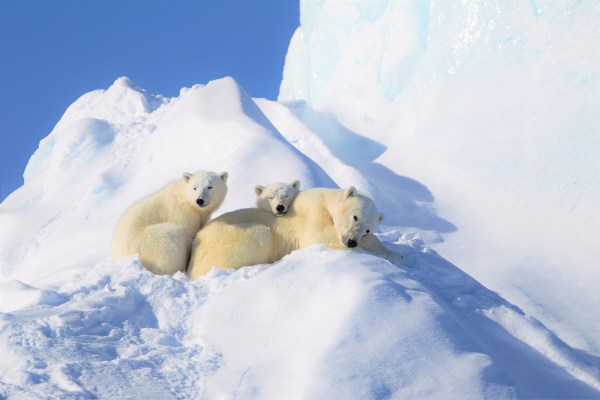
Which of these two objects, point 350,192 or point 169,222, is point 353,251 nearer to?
point 350,192

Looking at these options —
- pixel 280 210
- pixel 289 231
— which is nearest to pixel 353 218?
pixel 289 231

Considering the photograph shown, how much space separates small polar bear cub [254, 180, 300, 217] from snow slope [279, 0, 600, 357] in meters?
3.65

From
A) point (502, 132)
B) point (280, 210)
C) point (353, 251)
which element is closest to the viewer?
point (353, 251)

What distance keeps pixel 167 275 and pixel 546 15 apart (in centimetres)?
961

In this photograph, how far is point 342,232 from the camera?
13.6 ft

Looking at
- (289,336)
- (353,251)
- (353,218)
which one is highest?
(353,218)

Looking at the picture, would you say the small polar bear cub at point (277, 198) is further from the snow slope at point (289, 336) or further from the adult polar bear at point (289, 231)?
the snow slope at point (289, 336)

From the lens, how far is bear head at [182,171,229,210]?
14.9 ft

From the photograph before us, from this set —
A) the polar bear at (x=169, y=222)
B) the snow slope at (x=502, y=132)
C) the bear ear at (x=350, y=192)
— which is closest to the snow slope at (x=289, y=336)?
the polar bear at (x=169, y=222)

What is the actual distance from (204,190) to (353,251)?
51.7 inches

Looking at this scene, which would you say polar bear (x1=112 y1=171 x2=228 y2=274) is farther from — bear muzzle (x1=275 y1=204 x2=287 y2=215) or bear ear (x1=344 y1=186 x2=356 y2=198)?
bear ear (x1=344 y1=186 x2=356 y2=198)

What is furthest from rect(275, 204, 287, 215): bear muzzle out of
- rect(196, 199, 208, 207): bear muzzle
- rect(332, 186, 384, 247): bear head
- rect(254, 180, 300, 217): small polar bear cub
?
rect(196, 199, 208, 207): bear muzzle

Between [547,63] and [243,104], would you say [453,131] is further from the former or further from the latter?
[243,104]

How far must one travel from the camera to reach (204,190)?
15.0 feet
